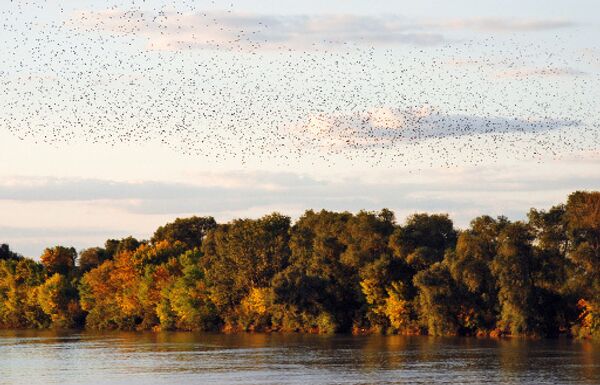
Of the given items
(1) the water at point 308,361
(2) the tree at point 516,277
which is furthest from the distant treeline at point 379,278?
(1) the water at point 308,361

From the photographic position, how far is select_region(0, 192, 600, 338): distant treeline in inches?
5074

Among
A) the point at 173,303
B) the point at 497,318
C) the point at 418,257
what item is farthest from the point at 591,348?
the point at 173,303

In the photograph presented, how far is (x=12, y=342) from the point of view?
158m

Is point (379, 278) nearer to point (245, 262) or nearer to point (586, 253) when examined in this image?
point (245, 262)

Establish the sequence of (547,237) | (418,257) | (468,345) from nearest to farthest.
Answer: (468,345) → (547,237) → (418,257)

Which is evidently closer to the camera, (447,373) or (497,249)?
(447,373)

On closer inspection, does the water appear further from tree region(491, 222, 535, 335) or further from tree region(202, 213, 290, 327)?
tree region(202, 213, 290, 327)

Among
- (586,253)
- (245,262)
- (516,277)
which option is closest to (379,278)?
(516,277)

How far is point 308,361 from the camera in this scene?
10525 centimetres

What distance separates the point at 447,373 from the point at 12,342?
8357cm

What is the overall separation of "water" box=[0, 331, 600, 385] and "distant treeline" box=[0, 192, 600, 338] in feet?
19.4

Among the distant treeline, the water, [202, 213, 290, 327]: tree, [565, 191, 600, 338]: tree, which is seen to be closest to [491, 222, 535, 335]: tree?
the distant treeline

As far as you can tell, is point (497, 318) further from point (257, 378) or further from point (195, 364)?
point (257, 378)

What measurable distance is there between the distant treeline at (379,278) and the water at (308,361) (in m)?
5.91
